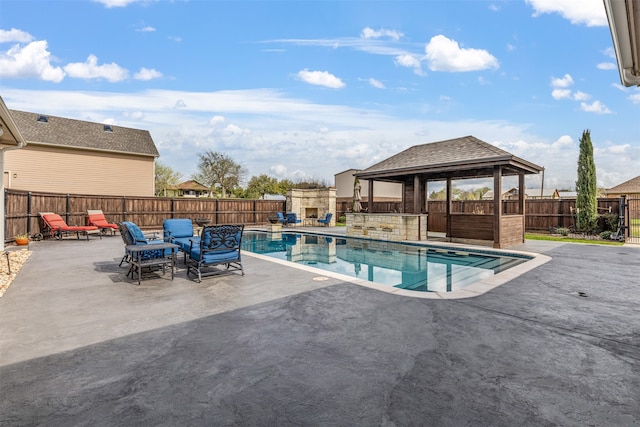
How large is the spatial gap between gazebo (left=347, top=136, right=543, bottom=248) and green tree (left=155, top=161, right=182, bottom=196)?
96.0 feet

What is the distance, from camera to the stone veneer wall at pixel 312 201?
20.6 metres

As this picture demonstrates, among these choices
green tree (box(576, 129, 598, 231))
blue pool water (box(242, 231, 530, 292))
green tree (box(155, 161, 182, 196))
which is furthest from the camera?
green tree (box(155, 161, 182, 196))

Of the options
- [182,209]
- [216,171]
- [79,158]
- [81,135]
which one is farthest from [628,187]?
[81,135]

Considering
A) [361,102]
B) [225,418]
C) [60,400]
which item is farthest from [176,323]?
[361,102]

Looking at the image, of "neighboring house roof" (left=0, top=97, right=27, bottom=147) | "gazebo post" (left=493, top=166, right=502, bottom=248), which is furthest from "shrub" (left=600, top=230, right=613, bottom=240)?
"neighboring house roof" (left=0, top=97, right=27, bottom=147)

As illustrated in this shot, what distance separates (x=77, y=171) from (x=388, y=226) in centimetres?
1789

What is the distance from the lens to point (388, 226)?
12.5 meters

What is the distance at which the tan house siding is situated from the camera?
16734 millimetres

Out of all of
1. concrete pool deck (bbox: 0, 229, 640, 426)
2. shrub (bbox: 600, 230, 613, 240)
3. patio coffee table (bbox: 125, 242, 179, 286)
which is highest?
patio coffee table (bbox: 125, 242, 179, 286)

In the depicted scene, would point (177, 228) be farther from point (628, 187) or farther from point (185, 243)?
point (628, 187)

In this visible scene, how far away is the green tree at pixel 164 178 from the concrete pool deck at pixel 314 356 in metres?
34.0

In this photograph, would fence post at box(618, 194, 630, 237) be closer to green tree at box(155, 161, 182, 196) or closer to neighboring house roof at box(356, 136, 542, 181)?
neighboring house roof at box(356, 136, 542, 181)

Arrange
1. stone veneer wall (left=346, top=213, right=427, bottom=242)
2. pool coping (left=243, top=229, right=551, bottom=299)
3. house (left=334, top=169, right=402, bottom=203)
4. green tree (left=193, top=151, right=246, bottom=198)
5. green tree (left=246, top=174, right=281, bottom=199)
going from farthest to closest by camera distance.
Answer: green tree (left=246, top=174, right=281, bottom=199)
green tree (left=193, top=151, right=246, bottom=198)
house (left=334, top=169, right=402, bottom=203)
stone veneer wall (left=346, top=213, right=427, bottom=242)
pool coping (left=243, top=229, right=551, bottom=299)

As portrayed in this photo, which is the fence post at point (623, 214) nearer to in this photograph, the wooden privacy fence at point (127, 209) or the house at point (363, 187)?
the wooden privacy fence at point (127, 209)
